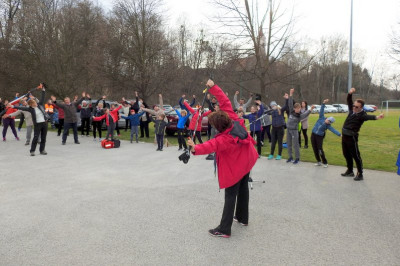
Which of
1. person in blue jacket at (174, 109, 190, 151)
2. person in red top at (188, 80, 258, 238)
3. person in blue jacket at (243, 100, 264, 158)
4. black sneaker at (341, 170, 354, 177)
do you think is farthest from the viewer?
person in blue jacket at (174, 109, 190, 151)

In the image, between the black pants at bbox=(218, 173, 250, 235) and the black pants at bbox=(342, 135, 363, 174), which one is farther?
the black pants at bbox=(342, 135, 363, 174)

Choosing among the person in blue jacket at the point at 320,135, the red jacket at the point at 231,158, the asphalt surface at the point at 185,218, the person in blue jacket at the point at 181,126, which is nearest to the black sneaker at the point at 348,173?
the asphalt surface at the point at 185,218

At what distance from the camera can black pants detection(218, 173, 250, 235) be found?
156 inches

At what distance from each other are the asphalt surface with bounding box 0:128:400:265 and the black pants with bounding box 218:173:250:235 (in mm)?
148

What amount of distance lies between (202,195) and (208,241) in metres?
1.98

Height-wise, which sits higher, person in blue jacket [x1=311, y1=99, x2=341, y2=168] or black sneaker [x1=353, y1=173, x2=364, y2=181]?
person in blue jacket [x1=311, y1=99, x2=341, y2=168]

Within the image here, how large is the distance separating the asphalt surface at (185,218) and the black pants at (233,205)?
0.49 feet

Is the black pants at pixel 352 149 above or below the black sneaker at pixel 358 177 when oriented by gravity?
above

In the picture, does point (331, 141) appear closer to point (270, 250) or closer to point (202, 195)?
point (202, 195)

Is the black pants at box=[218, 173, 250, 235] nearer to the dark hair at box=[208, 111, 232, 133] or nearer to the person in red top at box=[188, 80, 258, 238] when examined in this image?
the person in red top at box=[188, 80, 258, 238]

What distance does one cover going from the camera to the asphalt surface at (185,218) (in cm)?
343

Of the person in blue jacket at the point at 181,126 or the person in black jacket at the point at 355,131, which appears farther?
the person in blue jacket at the point at 181,126

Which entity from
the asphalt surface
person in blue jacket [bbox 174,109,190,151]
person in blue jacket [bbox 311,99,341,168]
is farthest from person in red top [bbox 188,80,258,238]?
person in blue jacket [bbox 174,109,190,151]

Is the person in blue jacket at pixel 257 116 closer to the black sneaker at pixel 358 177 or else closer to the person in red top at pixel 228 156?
the black sneaker at pixel 358 177
